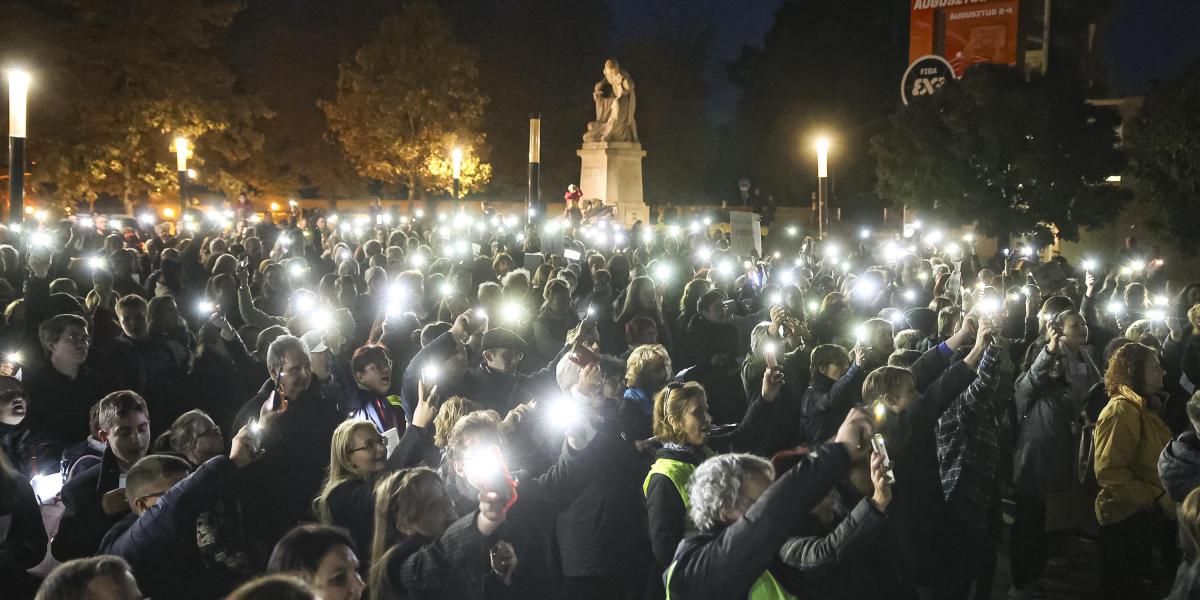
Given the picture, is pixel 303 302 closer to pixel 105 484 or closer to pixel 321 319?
pixel 321 319

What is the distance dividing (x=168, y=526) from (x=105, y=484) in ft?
2.94

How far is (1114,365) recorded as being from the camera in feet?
21.8

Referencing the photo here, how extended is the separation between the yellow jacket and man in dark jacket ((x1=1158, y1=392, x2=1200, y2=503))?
27.0 inches

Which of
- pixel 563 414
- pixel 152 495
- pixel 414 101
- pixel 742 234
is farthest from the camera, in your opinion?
pixel 414 101

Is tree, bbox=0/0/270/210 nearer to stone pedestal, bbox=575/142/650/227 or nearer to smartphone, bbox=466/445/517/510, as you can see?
stone pedestal, bbox=575/142/650/227

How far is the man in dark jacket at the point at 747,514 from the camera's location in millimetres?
3809

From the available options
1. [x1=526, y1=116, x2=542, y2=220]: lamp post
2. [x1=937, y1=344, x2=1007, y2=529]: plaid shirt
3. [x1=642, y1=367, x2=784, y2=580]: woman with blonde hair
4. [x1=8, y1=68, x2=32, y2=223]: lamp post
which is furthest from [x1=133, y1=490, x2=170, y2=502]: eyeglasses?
[x1=526, y1=116, x2=542, y2=220]: lamp post

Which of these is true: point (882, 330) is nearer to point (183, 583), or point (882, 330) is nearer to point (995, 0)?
point (183, 583)

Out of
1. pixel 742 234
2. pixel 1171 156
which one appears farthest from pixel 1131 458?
pixel 1171 156

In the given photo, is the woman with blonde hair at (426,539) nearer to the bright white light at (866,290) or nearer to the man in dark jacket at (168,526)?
the man in dark jacket at (168,526)

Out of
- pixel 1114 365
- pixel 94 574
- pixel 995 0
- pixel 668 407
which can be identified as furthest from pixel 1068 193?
pixel 94 574

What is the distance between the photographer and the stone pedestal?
28000mm

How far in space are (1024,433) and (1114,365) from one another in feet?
2.68

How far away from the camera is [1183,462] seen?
223 inches
